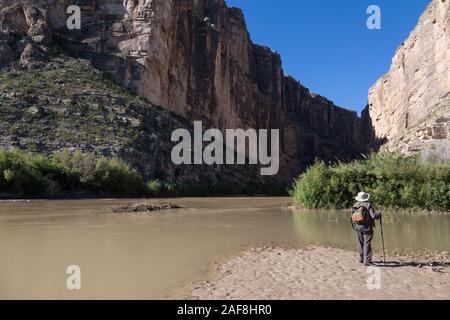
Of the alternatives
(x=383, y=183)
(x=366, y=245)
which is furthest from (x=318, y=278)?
(x=383, y=183)

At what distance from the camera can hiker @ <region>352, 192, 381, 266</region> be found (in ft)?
26.2

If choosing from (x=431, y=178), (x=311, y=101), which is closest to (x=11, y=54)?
(x=431, y=178)

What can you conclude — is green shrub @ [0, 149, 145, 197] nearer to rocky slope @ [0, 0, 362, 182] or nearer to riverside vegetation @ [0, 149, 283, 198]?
riverside vegetation @ [0, 149, 283, 198]

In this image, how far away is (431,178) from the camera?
60.6 feet

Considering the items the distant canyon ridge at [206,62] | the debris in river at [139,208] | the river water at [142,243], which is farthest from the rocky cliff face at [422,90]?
the debris in river at [139,208]

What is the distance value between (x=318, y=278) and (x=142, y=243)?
16.7 feet

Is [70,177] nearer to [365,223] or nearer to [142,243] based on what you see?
[142,243]

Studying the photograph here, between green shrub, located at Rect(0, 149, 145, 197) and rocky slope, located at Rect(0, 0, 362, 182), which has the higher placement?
rocky slope, located at Rect(0, 0, 362, 182)

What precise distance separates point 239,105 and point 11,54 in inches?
1951

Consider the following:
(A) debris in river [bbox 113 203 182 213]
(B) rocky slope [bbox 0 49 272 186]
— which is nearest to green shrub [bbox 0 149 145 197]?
(B) rocky slope [bbox 0 49 272 186]

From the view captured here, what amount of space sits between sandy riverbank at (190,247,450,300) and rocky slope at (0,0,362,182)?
136 ft

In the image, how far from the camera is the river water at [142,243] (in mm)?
6734

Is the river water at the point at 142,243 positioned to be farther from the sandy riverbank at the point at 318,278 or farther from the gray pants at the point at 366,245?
the gray pants at the point at 366,245

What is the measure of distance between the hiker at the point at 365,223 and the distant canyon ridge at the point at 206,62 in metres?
16.2
